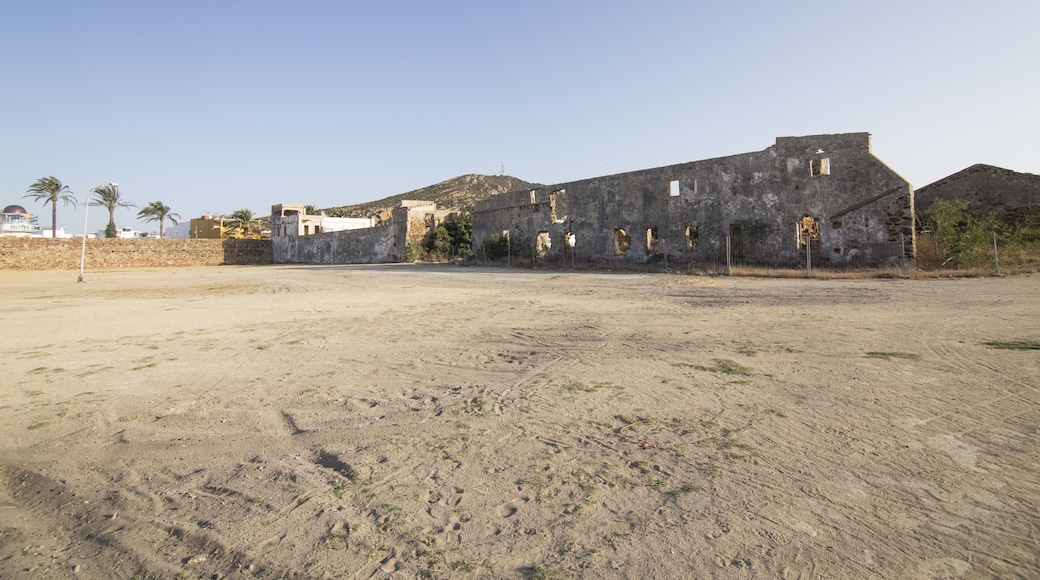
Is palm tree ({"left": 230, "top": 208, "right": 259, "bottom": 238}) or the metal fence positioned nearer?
the metal fence

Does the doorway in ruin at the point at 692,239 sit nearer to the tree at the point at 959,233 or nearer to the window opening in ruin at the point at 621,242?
the window opening in ruin at the point at 621,242

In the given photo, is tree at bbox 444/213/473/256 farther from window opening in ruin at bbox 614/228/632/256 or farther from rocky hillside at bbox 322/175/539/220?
rocky hillside at bbox 322/175/539/220

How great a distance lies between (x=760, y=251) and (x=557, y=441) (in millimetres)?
19861

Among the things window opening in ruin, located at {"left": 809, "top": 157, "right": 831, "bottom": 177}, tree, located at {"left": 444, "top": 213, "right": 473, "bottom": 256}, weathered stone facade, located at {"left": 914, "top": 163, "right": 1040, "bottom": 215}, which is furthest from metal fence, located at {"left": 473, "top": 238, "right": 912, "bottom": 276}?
tree, located at {"left": 444, "top": 213, "right": 473, "bottom": 256}

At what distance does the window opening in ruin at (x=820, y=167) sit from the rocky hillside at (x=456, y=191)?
55.8 metres

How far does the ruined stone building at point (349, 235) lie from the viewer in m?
40.2

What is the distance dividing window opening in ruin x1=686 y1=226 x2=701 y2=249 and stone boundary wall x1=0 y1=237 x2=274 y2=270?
45.6 meters

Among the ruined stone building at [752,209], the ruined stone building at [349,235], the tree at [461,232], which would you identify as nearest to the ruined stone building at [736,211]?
the ruined stone building at [752,209]

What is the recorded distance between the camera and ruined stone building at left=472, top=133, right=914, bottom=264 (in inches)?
750

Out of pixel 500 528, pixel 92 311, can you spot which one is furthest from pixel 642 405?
pixel 92 311

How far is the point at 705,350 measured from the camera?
6.59 metres

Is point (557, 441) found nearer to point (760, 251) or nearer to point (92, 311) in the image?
point (92, 311)

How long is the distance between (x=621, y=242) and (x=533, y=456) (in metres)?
24.0

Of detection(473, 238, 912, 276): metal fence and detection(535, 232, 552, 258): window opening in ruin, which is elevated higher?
detection(535, 232, 552, 258): window opening in ruin
